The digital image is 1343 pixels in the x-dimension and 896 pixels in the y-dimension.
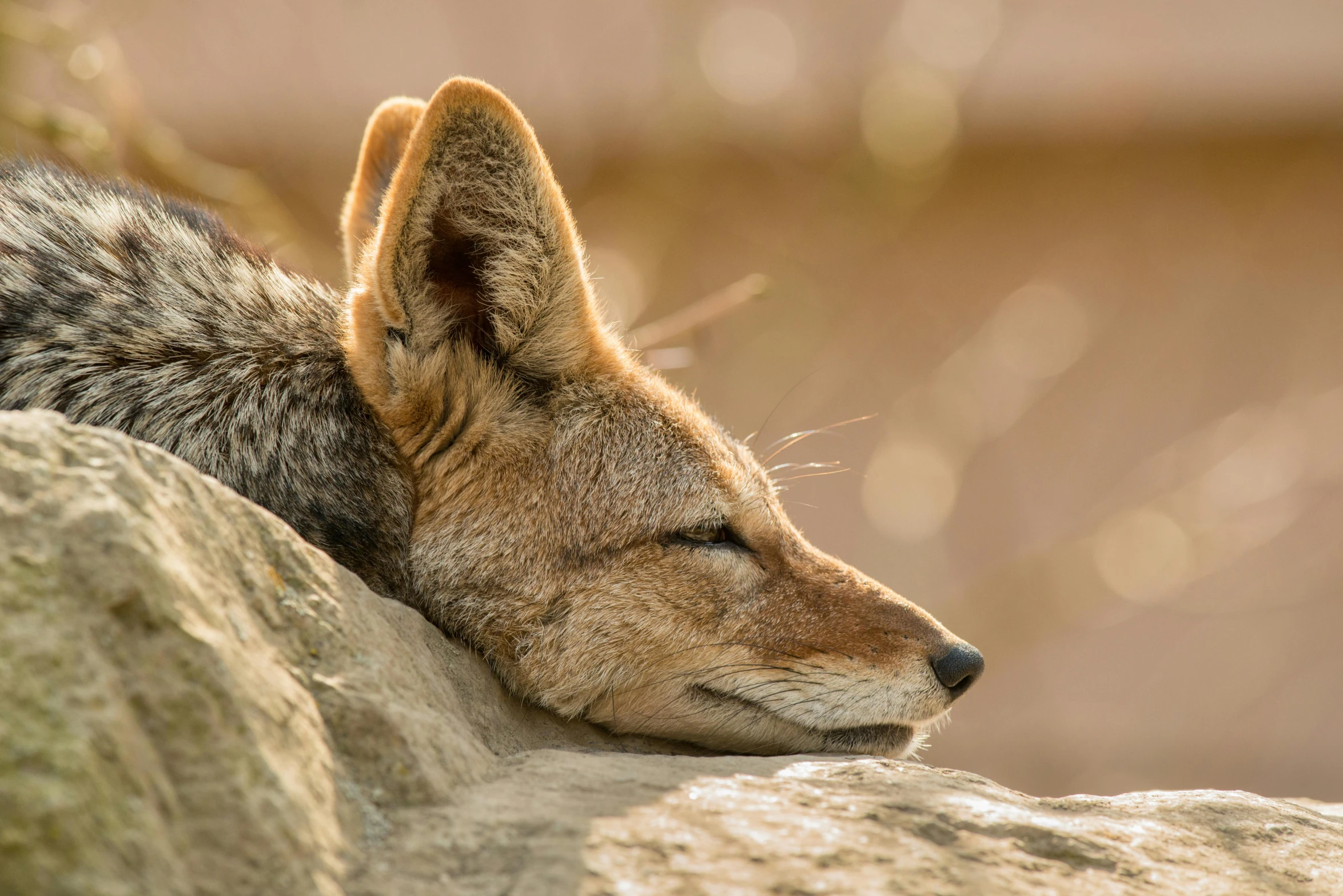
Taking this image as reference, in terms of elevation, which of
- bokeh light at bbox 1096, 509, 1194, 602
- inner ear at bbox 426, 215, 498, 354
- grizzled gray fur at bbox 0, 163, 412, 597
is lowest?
grizzled gray fur at bbox 0, 163, 412, 597

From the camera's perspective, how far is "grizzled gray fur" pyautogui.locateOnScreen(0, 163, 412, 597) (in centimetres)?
287

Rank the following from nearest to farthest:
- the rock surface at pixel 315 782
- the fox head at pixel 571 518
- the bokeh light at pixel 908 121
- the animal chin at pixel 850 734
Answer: the rock surface at pixel 315 782
the fox head at pixel 571 518
the animal chin at pixel 850 734
the bokeh light at pixel 908 121

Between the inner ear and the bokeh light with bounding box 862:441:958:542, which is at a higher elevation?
the bokeh light with bounding box 862:441:958:542

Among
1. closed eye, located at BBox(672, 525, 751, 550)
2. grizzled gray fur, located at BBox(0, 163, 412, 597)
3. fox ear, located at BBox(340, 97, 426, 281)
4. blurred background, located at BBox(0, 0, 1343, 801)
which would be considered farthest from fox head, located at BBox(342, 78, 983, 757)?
blurred background, located at BBox(0, 0, 1343, 801)

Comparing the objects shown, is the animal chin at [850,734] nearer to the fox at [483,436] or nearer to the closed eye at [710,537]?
the fox at [483,436]

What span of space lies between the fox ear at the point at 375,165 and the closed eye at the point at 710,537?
182 cm

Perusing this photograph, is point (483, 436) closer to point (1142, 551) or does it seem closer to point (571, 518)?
point (571, 518)

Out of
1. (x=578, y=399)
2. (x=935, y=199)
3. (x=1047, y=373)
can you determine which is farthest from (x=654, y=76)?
(x=578, y=399)

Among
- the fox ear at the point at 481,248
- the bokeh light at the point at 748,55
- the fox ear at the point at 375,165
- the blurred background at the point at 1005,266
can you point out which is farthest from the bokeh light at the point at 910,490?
the fox ear at the point at 481,248

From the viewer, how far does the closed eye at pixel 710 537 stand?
3.39m

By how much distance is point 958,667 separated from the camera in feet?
11.0

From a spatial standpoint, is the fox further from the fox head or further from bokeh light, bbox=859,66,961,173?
bokeh light, bbox=859,66,961,173

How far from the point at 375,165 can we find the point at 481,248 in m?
1.55

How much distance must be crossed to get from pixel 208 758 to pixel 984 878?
4.19ft
